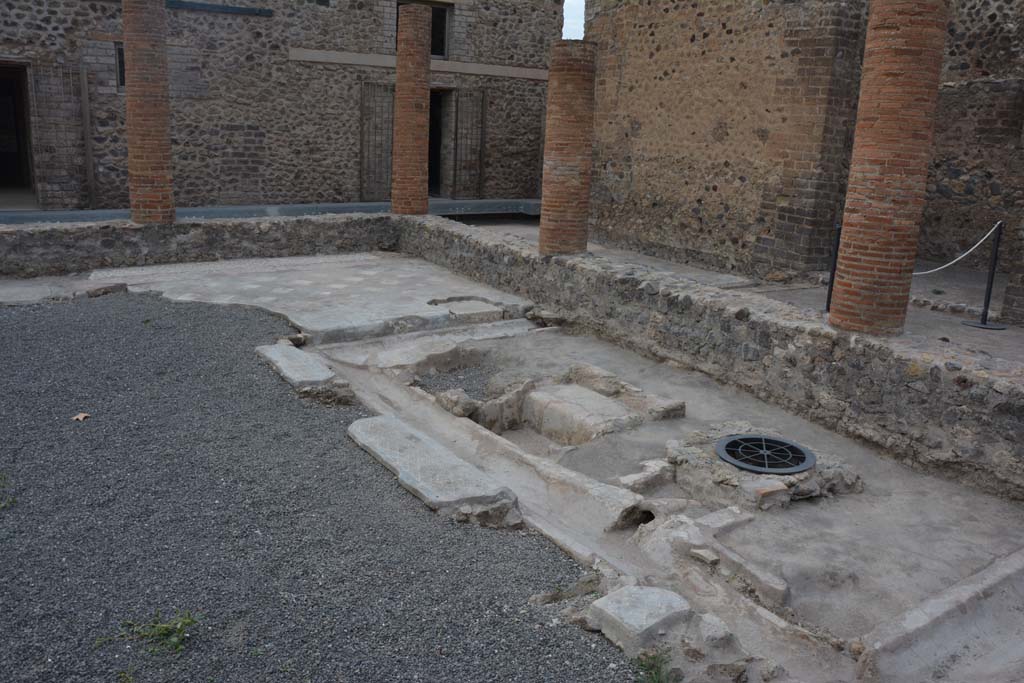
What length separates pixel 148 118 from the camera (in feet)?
32.8

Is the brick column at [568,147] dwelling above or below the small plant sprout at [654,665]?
above

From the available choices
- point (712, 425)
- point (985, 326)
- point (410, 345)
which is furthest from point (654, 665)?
point (985, 326)

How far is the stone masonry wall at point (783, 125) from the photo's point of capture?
31.3 feet

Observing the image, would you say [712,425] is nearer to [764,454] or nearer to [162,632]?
[764,454]

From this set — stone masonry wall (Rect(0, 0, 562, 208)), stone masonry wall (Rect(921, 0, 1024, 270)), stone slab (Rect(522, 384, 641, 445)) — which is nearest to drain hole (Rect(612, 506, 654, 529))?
stone slab (Rect(522, 384, 641, 445))

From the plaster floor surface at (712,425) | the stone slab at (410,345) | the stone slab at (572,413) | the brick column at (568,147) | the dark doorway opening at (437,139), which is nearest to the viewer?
the plaster floor surface at (712,425)

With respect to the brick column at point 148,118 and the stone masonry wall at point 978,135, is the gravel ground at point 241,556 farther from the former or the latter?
the stone masonry wall at point 978,135

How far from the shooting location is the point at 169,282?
905 cm

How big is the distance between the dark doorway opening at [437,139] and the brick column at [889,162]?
Answer: 12730mm

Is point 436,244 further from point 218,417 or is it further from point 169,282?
point 218,417

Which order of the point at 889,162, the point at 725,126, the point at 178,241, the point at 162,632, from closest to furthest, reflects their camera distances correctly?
the point at 162,632
the point at 889,162
the point at 178,241
the point at 725,126

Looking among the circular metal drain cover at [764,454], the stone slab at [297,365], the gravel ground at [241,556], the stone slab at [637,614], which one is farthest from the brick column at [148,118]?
the stone slab at [637,614]

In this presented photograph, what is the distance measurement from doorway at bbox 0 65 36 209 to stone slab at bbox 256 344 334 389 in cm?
1079

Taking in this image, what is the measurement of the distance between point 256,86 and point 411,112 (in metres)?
5.18
